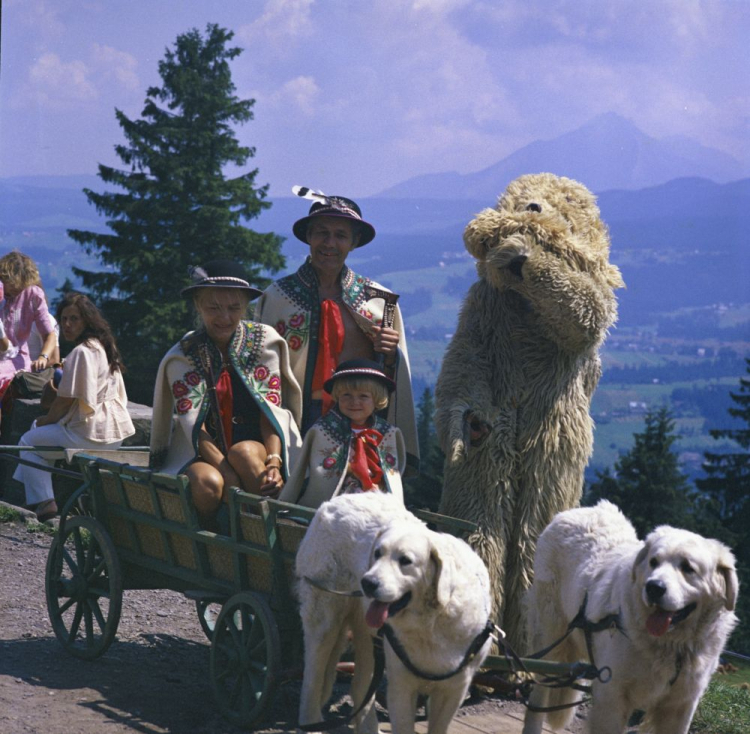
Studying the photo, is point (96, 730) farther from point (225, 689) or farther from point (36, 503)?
point (36, 503)

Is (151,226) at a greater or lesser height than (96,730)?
greater

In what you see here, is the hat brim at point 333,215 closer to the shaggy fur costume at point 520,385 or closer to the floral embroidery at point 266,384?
the shaggy fur costume at point 520,385

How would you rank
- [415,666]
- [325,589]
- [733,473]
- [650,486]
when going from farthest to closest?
[733,473] < [650,486] < [325,589] < [415,666]

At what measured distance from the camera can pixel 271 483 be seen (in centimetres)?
502

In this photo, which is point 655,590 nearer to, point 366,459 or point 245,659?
point 366,459

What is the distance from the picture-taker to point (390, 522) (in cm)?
395

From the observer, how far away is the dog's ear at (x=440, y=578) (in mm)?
3729

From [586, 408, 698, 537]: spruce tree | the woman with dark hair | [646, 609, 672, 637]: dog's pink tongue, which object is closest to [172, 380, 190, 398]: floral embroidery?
the woman with dark hair

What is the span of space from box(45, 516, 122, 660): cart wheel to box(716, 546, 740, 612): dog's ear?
2.84m

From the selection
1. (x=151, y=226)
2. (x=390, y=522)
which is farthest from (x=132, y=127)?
(x=390, y=522)

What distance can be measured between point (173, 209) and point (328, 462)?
20277mm

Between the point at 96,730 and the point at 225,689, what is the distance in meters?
0.54

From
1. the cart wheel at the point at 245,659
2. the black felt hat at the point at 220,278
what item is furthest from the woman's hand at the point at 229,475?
the black felt hat at the point at 220,278

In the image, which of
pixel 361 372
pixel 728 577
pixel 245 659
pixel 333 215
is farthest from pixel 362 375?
pixel 728 577
